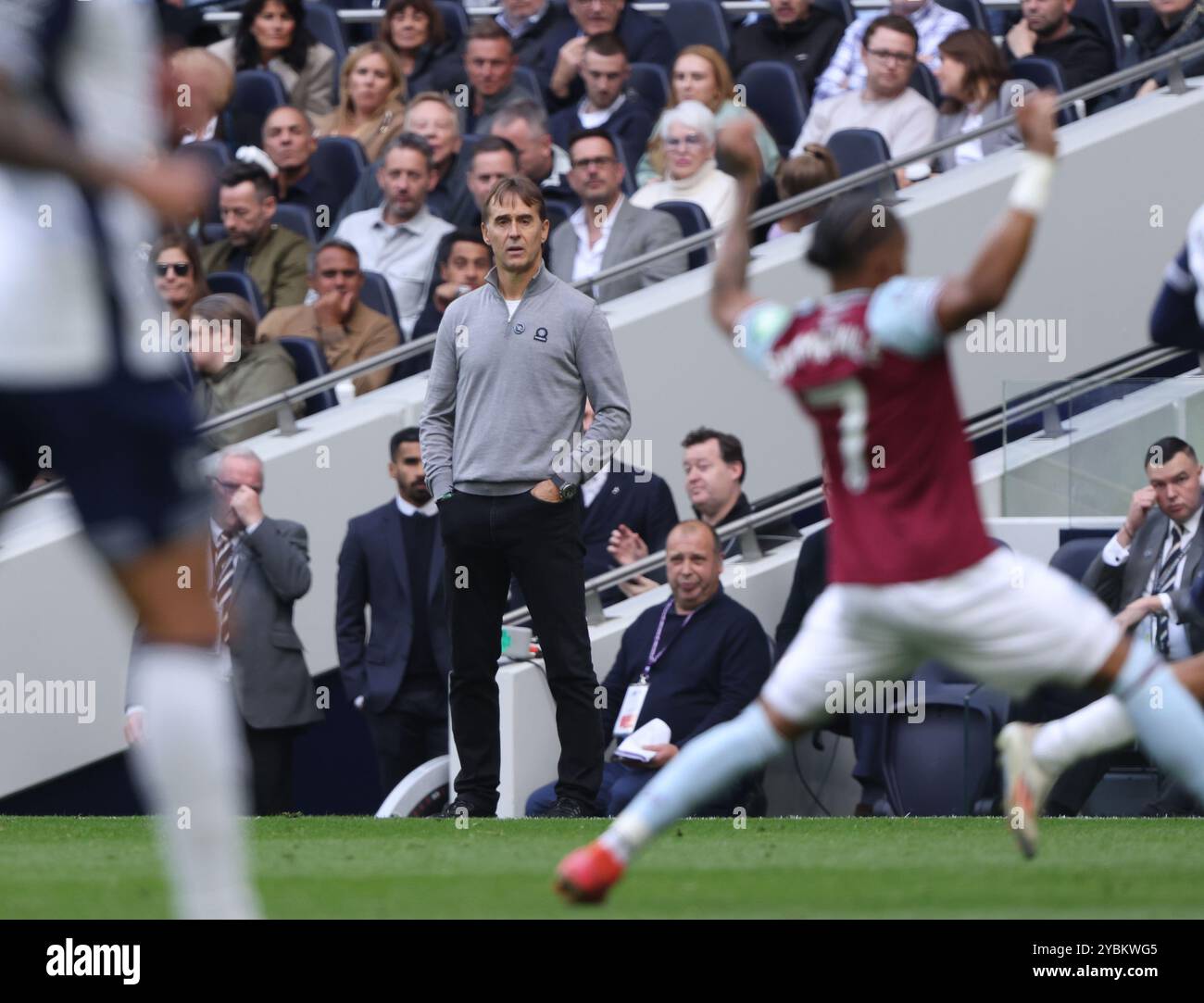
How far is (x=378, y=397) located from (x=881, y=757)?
12.1 ft

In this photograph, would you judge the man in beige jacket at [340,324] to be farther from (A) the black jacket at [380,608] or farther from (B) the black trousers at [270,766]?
(B) the black trousers at [270,766]

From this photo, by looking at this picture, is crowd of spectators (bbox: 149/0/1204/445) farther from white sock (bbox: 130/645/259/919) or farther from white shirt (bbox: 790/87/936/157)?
white sock (bbox: 130/645/259/919)

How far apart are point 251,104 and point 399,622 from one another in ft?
18.9

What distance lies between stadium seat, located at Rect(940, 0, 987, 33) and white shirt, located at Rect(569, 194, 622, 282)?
326 centimetres

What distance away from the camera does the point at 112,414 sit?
13.8 ft

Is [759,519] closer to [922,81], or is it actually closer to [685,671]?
[685,671]

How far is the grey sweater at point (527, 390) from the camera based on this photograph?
8633 millimetres

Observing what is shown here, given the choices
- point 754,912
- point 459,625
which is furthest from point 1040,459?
point 754,912

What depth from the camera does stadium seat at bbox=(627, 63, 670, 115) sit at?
13.8m

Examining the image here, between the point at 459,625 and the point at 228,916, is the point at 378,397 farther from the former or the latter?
the point at 228,916

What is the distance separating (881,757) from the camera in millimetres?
9828

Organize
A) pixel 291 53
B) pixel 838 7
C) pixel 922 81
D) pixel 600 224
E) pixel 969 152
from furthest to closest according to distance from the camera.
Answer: pixel 291 53
pixel 838 7
pixel 922 81
pixel 969 152
pixel 600 224

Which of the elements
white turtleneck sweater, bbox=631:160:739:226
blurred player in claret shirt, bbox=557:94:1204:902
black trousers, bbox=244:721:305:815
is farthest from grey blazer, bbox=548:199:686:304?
blurred player in claret shirt, bbox=557:94:1204:902

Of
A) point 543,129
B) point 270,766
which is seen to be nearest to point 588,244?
point 543,129
